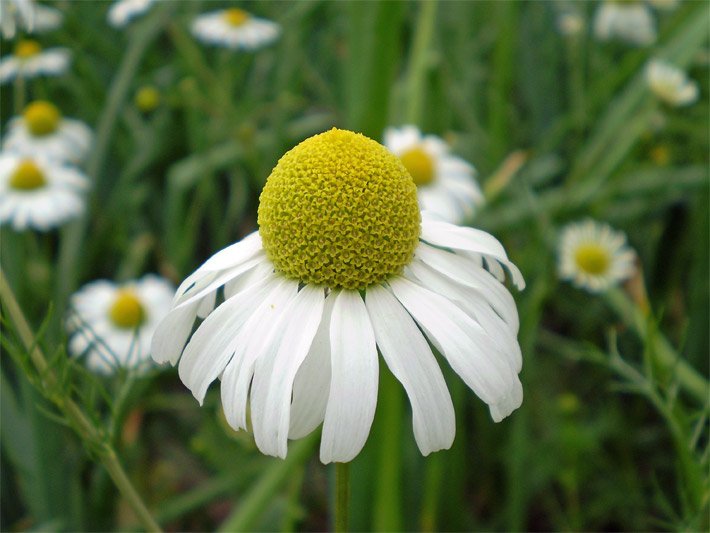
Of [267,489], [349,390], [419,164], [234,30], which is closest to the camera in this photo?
[349,390]

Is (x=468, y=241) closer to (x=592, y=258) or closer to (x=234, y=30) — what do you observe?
(x=592, y=258)

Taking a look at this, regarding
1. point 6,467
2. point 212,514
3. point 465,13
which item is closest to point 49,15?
point 465,13

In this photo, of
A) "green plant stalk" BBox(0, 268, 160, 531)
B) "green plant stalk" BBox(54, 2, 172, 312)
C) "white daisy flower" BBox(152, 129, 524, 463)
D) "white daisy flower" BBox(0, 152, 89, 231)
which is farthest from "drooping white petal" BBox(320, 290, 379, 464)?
"white daisy flower" BBox(0, 152, 89, 231)

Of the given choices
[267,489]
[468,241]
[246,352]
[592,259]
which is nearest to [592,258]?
[592,259]

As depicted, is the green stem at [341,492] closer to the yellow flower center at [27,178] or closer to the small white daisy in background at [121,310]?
the small white daisy in background at [121,310]

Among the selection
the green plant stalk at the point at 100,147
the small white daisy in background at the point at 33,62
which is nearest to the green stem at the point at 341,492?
the green plant stalk at the point at 100,147

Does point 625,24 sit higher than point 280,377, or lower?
lower

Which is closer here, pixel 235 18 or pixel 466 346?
pixel 466 346
